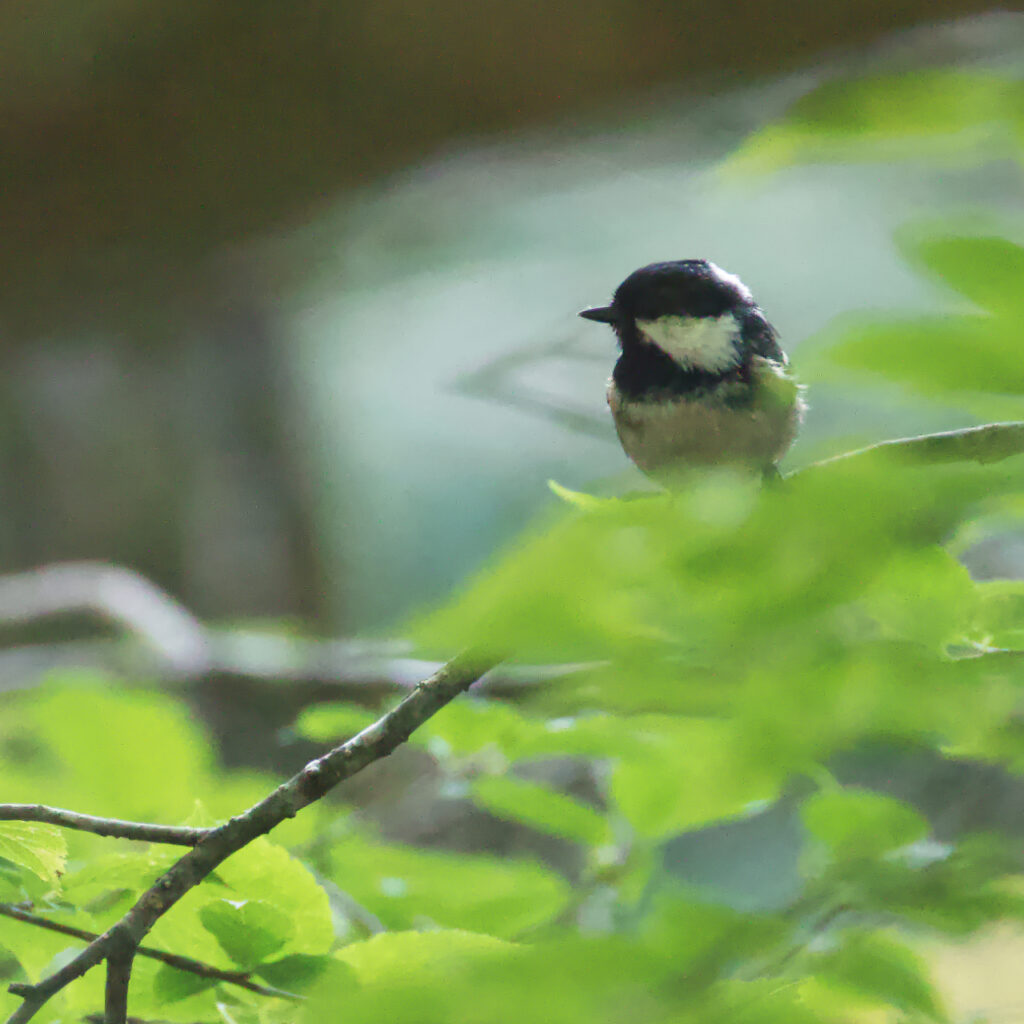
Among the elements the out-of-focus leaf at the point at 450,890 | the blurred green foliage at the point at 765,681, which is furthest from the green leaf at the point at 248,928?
the out-of-focus leaf at the point at 450,890

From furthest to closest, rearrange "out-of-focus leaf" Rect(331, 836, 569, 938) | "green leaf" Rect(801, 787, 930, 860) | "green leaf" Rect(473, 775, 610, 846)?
"green leaf" Rect(473, 775, 610, 846) → "out-of-focus leaf" Rect(331, 836, 569, 938) → "green leaf" Rect(801, 787, 930, 860)

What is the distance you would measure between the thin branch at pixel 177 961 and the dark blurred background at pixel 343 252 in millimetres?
1285

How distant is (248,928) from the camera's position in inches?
18.4

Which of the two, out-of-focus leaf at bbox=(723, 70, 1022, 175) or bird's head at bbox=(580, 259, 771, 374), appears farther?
bird's head at bbox=(580, 259, 771, 374)

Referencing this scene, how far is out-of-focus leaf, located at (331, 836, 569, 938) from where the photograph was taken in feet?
1.92

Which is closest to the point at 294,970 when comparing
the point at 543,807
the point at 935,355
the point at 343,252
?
the point at 543,807

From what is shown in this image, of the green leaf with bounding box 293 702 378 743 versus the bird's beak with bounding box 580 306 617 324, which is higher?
the bird's beak with bounding box 580 306 617 324

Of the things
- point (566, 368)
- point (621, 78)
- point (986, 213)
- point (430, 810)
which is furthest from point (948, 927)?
point (566, 368)

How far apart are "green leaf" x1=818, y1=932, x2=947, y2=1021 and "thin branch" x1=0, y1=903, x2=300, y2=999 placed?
0.22 meters

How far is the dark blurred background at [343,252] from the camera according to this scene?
6.03 ft

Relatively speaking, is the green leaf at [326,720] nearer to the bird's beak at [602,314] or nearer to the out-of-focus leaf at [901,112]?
the bird's beak at [602,314]

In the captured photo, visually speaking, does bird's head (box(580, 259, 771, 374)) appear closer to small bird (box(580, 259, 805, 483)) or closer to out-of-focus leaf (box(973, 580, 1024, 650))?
small bird (box(580, 259, 805, 483))

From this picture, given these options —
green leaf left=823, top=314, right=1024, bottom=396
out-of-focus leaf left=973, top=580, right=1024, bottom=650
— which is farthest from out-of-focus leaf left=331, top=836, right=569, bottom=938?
green leaf left=823, top=314, right=1024, bottom=396

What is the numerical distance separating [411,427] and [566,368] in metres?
0.60
